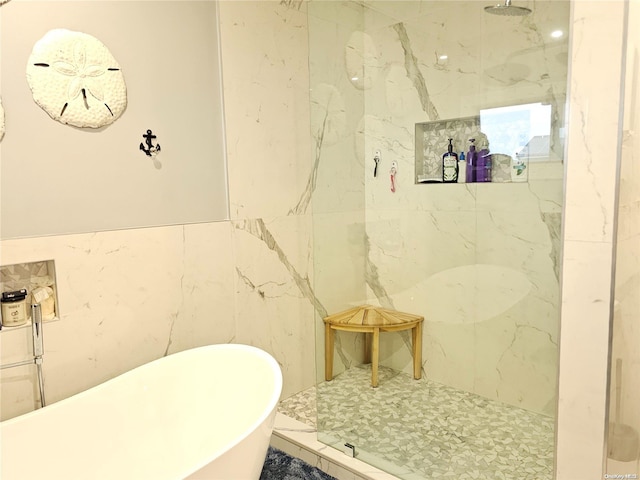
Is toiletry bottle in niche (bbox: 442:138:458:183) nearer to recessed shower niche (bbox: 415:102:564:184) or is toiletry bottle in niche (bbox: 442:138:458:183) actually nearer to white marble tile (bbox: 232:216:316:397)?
recessed shower niche (bbox: 415:102:564:184)

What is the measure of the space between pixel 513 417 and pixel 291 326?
1.36 metres

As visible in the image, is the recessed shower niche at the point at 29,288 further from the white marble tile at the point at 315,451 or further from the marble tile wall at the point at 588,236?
the marble tile wall at the point at 588,236

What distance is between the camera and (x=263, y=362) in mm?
1954

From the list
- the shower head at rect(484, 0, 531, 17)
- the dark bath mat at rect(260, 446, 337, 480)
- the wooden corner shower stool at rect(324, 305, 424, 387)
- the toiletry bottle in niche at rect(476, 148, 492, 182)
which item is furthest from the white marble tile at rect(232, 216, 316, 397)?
the shower head at rect(484, 0, 531, 17)

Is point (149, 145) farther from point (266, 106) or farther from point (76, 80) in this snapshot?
point (266, 106)

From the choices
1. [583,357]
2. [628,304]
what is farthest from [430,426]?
[628,304]

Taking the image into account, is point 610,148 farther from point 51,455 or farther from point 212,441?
point 51,455

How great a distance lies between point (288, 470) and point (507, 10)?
257cm

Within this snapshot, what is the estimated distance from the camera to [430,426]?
2.36m

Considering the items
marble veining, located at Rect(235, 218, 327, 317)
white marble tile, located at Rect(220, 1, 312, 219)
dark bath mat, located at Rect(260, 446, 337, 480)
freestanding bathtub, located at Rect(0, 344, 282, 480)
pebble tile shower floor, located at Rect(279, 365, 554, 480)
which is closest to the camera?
freestanding bathtub, located at Rect(0, 344, 282, 480)

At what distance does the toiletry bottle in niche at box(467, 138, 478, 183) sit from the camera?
2.43m

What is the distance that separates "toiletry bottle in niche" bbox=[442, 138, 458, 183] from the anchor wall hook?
1.55 meters

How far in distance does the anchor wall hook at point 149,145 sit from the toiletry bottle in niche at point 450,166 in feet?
5.09

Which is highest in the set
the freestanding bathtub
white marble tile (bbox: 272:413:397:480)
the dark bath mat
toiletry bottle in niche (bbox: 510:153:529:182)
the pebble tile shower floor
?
toiletry bottle in niche (bbox: 510:153:529:182)
